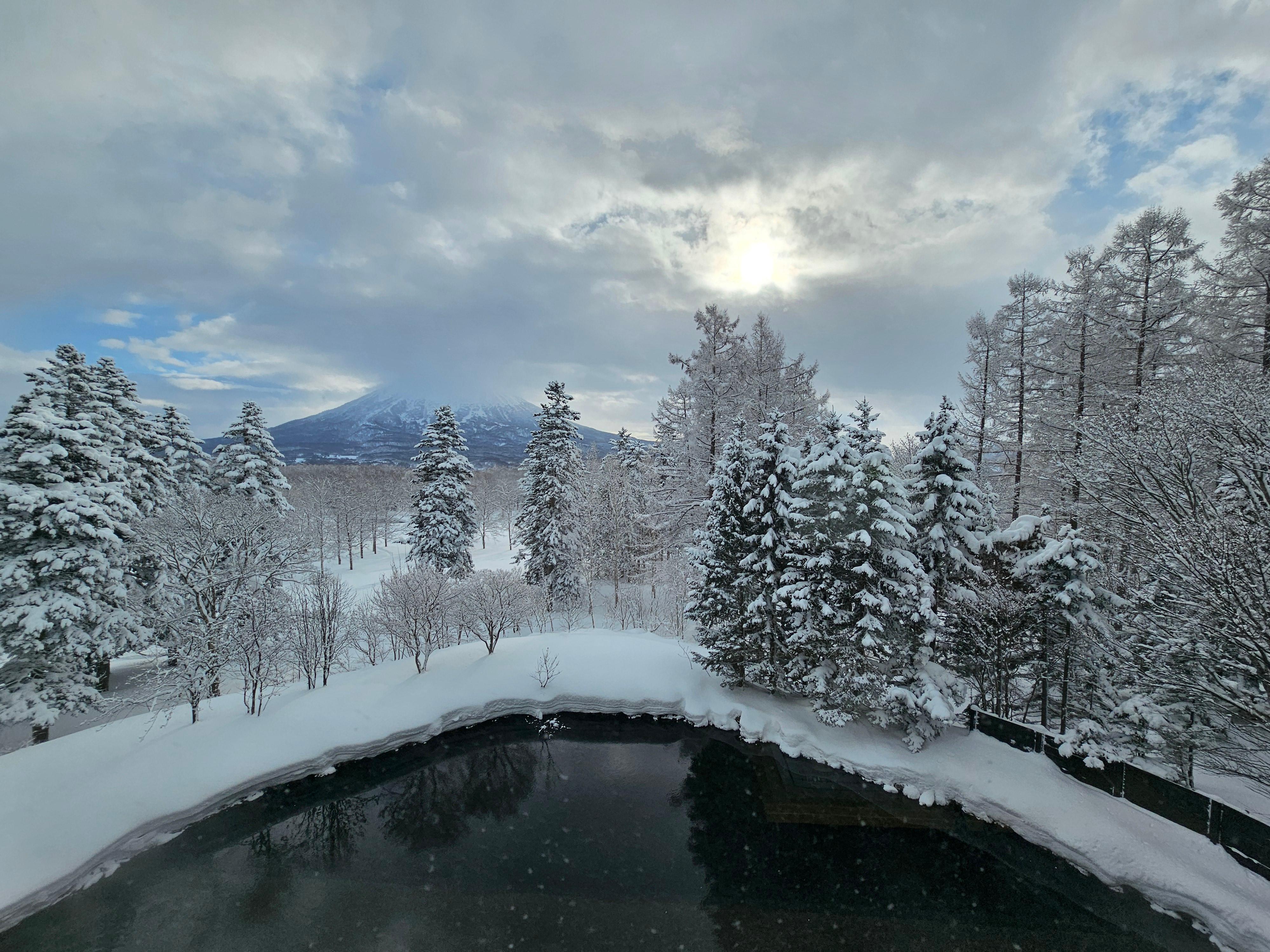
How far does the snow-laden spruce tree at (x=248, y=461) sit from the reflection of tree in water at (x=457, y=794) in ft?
58.0

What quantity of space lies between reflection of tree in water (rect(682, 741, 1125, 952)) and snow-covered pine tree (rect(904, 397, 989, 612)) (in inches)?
247

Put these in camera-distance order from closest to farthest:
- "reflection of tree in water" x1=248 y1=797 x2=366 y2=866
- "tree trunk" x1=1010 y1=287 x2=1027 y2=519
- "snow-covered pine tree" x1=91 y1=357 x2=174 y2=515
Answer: "reflection of tree in water" x1=248 y1=797 x2=366 y2=866
"tree trunk" x1=1010 y1=287 x2=1027 y2=519
"snow-covered pine tree" x1=91 y1=357 x2=174 y2=515

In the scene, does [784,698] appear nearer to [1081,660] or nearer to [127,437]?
[1081,660]

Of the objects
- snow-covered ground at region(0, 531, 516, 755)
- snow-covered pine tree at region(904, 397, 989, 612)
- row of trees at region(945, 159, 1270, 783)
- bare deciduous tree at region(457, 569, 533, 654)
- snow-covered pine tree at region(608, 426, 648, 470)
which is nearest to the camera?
row of trees at region(945, 159, 1270, 783)

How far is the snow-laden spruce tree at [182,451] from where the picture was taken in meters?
24.3

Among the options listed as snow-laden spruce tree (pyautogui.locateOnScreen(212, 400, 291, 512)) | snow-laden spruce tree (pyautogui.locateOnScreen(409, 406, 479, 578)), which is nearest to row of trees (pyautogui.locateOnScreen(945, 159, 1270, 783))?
snow-laden spruce tree (pyautogui.locateOnScreen(409, 406, 479, 578))

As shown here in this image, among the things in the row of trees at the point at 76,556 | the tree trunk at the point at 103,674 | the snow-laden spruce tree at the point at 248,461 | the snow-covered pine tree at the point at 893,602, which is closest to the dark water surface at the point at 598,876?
the snow-covered pine tree at the point at 893,602

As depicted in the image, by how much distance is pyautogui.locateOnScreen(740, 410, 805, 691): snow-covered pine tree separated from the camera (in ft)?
51.1

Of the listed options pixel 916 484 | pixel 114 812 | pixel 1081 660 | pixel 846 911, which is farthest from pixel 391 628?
pixel 1081 660

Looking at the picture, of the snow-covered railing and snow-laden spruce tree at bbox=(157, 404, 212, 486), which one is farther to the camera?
snow-laden spruce tree at bbox=(157, 404, 212, 486)

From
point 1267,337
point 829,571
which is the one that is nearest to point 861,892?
point 829,571

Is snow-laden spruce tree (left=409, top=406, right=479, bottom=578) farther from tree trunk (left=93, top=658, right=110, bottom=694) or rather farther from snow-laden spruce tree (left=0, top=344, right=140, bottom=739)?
snow-laden spruce tree (left=0, top=344, right=140, bottom=739)

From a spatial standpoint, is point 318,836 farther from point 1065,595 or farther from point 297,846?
point 1065,595

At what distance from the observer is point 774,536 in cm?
1596
